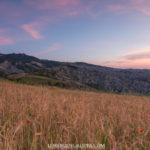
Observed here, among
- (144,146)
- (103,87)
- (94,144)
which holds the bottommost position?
(103,87)

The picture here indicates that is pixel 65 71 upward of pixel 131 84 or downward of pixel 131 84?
upward

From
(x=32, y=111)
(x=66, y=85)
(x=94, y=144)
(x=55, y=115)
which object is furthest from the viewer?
(x=66, y=85)

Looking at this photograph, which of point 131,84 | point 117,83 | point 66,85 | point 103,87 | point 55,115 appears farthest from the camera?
point 131,84

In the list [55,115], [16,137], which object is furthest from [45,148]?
[55,115]

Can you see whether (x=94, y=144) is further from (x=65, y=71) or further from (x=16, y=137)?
(x=65, y=71)

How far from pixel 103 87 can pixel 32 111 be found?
893 inches

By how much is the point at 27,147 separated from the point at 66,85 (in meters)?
16.0

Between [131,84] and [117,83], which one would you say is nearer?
[117,83]

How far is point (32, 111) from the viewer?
129 inches

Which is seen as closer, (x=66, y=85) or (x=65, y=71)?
(x=66, y=85)

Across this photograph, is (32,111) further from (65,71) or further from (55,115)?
(65,71)

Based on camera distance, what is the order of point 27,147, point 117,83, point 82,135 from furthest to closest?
point 117,83 < point 82,135 < point 27,147

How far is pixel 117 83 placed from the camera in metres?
27.4

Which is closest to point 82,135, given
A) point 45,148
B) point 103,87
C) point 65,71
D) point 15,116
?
point 45,148
